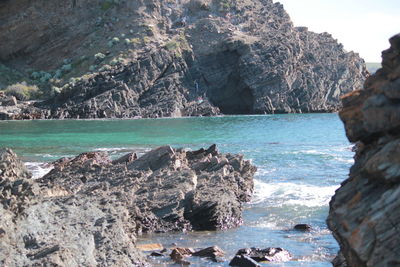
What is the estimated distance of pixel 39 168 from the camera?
32.0m

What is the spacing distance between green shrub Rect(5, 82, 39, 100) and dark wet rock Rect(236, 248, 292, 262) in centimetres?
8023

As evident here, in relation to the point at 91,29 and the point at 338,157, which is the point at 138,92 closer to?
the point at 91,29

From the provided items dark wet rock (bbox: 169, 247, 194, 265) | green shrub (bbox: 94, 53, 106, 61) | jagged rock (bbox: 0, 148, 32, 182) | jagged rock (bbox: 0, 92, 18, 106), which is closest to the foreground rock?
jagged rock (bbox: 0, 148, 32, 182)

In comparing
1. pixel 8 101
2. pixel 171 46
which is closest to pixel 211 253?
pixel 8 101

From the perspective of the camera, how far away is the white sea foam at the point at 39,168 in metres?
29.9

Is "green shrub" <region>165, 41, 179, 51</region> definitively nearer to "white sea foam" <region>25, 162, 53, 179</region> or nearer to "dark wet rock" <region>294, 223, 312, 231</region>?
"white sea foam" <region>25, 162, 53, 179</region>

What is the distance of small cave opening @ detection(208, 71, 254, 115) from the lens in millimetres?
96688

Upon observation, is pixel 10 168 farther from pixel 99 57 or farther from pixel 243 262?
pixel 99 57

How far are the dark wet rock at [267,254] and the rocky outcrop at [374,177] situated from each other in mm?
6314

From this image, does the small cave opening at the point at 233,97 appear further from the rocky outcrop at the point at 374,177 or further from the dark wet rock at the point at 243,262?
the rocky outcrop at the point at 374,177

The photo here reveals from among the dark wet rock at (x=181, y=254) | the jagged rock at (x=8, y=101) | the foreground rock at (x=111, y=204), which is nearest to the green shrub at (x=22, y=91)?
the jagged rock at (x=8, y=101)

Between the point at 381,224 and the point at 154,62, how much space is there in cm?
8866

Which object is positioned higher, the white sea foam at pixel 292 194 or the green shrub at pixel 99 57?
the green shrub at pixel 99 57

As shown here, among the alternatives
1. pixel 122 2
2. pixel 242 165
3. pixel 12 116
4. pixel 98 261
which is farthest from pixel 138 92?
pixel 98 261
